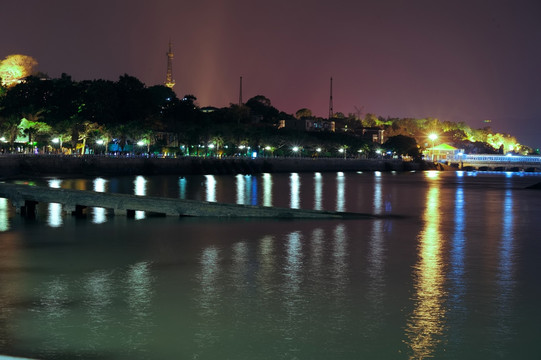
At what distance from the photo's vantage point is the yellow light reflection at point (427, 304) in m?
12.1

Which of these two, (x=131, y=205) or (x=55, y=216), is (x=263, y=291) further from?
(x=55, y=216)

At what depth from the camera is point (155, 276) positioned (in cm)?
1777

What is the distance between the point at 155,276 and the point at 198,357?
683 cm

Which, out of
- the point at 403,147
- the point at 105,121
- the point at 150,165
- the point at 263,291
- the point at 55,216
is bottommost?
the point at 263,291

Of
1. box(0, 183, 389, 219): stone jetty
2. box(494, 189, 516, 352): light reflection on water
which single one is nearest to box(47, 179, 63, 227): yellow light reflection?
box(0, 183, 389, 219): stone jetty

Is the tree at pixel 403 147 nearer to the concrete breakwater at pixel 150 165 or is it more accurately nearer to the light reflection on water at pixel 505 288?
the concrete breakwater at pixel 150 165

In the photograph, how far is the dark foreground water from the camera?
11.9m

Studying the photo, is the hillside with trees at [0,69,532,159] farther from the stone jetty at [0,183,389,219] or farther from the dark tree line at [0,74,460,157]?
the stone jetty at [0,183,389,219]

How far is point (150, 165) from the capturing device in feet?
296

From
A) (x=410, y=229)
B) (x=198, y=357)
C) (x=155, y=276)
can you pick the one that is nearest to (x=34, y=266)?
(x=155, y=276)

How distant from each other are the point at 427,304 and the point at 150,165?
77.9 meters

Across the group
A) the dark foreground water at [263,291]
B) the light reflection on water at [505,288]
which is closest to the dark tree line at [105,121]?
the dark foreground water at [263,291]

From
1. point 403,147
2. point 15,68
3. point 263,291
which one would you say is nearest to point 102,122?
point 15,68

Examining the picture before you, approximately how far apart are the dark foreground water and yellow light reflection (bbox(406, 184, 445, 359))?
0.04 m
